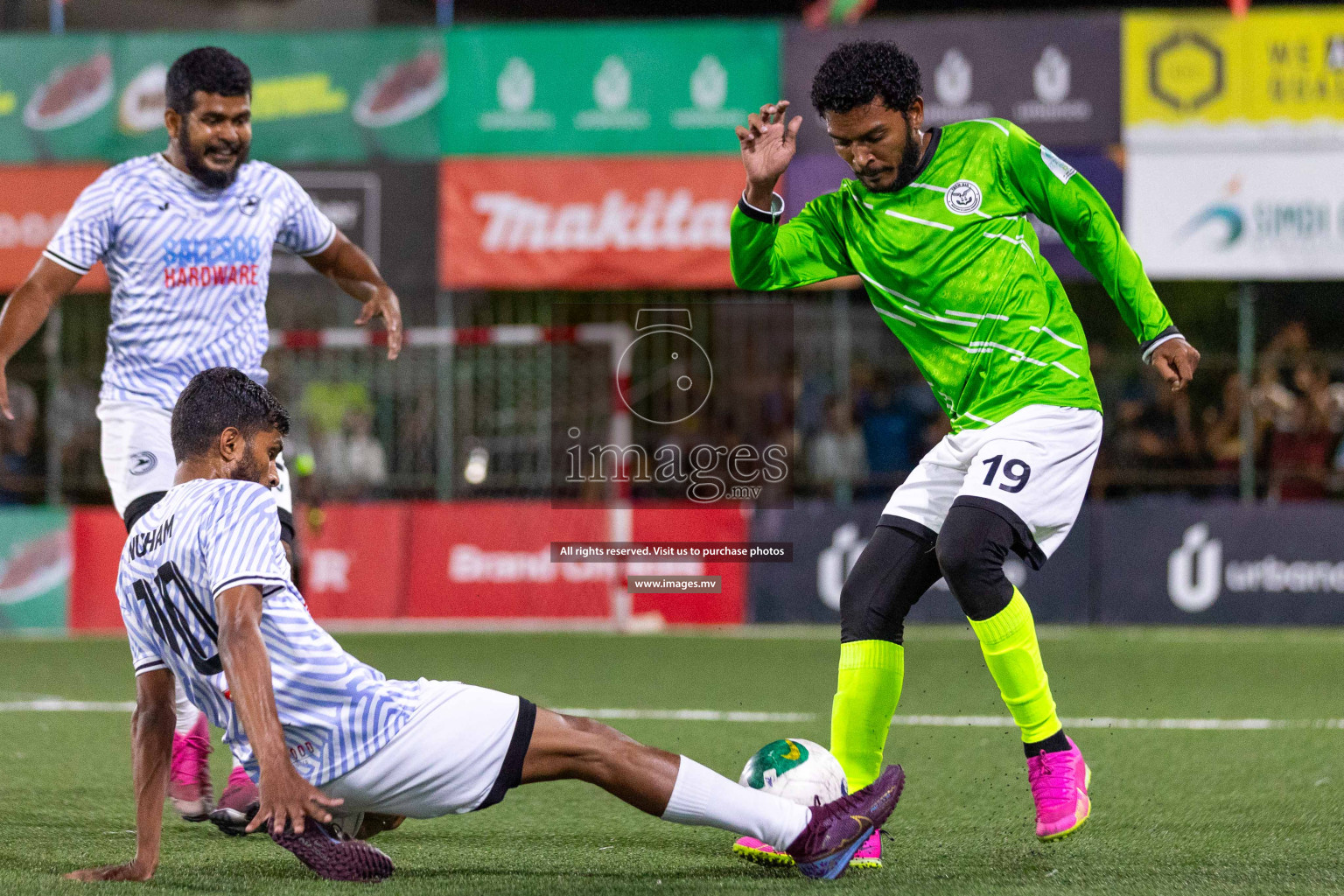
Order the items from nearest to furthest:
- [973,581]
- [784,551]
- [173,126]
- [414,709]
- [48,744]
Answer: [414,709], [973,581], [173,126], [48,744], [784,551]

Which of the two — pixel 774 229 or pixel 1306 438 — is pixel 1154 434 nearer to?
pixel 1306 438

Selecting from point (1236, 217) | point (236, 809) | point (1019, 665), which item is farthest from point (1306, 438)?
point (236, 809)

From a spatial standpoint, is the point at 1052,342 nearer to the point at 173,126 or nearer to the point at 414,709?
the point at 414,709

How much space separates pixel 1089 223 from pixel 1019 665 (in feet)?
4.18

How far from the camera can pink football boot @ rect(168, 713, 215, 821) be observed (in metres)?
5.44

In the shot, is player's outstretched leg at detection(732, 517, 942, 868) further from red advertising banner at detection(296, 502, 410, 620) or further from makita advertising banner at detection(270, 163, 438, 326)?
makita advertising banner at detection(270, 163, 438, 326)

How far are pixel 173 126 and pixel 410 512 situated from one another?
830cm

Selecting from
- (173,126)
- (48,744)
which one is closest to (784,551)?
(48,744)

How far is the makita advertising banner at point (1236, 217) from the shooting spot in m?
13.8

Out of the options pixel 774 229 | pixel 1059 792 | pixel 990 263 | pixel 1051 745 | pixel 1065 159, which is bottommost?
pixel 1059 792

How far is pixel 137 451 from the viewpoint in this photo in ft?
18.5

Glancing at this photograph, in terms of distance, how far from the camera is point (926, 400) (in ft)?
47.6

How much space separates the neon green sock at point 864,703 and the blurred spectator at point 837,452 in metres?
9.15

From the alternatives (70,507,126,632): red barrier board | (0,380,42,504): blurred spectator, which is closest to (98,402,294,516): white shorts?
(70,507,126,632): red barrier board
